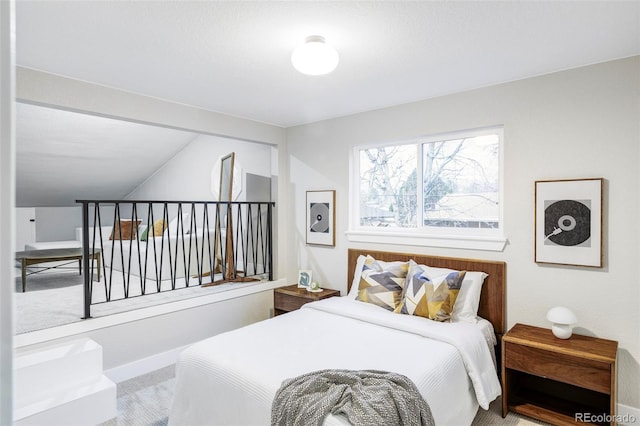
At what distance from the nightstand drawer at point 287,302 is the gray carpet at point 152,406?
47.7 inches

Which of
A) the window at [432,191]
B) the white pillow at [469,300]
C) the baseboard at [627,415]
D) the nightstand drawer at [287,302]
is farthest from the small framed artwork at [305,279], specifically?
the baseboard at [627,415]

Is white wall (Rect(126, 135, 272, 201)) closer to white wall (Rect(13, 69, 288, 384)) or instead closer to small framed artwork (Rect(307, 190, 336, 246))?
white wall (Rect(13, 69, 288, 384))

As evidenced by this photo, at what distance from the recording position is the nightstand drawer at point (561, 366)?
217 cm

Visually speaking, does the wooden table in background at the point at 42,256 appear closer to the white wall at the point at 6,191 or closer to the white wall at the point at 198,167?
the white wall at the point at 198,167

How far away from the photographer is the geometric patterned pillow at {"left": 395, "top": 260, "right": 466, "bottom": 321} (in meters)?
2.79

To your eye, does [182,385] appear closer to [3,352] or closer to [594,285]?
[3,352]

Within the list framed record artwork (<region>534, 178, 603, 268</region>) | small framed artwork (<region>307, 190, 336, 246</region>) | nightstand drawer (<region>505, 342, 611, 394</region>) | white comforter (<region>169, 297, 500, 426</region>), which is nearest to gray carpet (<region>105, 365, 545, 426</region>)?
white comforter (<region>169, 297, 500, 426</region>)

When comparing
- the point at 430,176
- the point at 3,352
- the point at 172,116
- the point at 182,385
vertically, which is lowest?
the point at 182,385

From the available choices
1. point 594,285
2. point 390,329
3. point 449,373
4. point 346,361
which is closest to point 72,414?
point 346,361

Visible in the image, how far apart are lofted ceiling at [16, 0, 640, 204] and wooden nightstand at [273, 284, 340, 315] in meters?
1.92

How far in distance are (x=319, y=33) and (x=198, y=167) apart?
183 inches

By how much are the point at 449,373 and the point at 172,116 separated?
120 inches

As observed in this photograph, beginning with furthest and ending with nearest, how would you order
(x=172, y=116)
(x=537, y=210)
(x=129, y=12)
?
(x=172, y=116) → (x=537, y=210) → (x=129, y=12)

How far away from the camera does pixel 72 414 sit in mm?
2340
